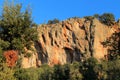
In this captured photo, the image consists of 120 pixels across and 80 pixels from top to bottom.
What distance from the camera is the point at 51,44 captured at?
92.3m

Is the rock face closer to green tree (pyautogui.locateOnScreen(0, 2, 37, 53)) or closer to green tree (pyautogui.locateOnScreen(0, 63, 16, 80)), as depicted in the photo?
green tree (pyautogui.locateOnScreen(0, 2, 37, 53))

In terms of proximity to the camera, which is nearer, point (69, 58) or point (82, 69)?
point (82, 69)

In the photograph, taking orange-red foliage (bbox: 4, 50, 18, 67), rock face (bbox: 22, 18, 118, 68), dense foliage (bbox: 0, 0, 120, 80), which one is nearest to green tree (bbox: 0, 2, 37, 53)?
dense foliage (bbox: 0, 0, 120, 80)

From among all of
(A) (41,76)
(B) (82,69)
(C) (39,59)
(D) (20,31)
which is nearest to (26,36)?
(D) (20,31)

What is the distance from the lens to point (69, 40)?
301ft

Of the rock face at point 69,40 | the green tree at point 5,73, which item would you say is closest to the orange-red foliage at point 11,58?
the green tree at point 5,73

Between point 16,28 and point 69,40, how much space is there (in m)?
47.3

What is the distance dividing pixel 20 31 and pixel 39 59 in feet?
145

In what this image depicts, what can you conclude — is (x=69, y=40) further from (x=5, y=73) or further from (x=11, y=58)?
(x=5, y=73)

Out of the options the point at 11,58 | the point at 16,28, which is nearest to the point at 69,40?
the point at 16,28

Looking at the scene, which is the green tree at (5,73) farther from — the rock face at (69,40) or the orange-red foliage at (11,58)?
the rock face at (69,40)

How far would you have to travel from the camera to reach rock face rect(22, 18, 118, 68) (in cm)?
8881

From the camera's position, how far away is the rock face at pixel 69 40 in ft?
291

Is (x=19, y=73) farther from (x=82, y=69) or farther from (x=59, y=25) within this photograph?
(x=59, y=25)
